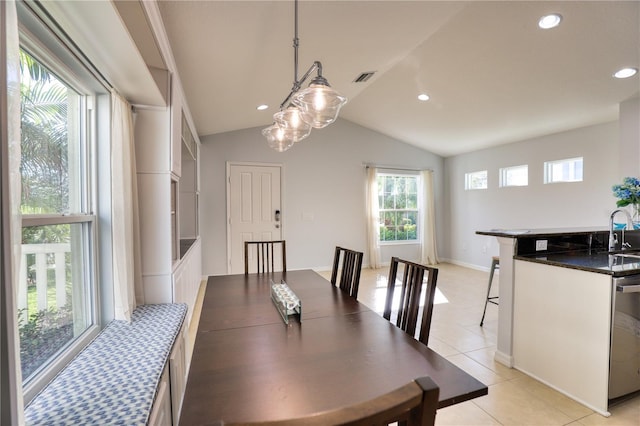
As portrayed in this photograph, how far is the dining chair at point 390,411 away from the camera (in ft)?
1.55

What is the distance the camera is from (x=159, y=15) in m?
1.80

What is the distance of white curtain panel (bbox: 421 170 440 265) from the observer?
6449 mm

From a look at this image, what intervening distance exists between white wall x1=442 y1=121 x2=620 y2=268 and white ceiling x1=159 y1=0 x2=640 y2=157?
13.8 inches

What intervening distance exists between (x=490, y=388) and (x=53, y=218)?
281 cm

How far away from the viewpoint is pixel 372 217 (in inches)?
235

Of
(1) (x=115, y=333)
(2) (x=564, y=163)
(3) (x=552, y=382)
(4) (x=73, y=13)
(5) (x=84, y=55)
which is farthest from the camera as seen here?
(2) (x=564, y=163)

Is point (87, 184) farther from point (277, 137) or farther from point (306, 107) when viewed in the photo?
point (306, 107)

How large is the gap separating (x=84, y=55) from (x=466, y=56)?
3344 millimetres

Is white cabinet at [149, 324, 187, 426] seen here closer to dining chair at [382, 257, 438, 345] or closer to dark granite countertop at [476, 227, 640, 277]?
dining chair at [382, 257, 438, 345]

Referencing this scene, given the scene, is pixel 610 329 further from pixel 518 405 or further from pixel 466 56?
pixel 466 56

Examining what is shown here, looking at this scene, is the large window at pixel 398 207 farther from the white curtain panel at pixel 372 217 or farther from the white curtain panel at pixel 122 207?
the white curtain panel at pixel 122 207

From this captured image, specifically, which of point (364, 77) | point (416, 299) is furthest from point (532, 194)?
point (416, 299)

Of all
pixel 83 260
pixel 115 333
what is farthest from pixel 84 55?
pixel 115 333

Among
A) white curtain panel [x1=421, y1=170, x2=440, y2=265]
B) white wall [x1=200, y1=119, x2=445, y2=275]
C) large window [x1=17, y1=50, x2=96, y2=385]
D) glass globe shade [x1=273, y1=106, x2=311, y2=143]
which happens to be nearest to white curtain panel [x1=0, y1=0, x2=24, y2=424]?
large window [x1=17, y1=50, x2=96, y2=385]
